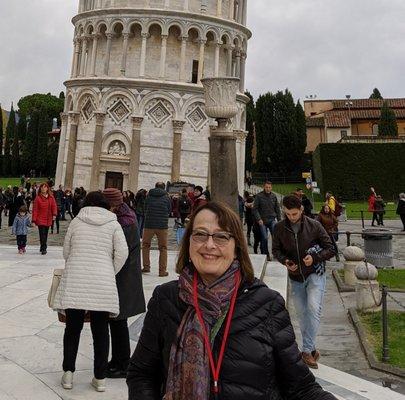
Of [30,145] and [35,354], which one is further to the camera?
[30,145]

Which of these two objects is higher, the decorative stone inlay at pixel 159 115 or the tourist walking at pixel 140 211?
the decorative stone inlay at pixel 159 115

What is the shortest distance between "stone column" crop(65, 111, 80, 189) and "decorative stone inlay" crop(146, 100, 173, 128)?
5.63 metres

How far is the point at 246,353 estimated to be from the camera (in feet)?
7.11

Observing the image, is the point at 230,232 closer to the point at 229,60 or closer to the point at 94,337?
the point at 94,337

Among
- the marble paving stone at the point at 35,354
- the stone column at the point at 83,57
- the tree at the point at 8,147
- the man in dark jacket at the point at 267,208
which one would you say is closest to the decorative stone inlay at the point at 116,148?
the stone column at the point at 83,57

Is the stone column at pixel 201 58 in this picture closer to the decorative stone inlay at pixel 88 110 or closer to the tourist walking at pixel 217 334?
the decorative stone inlay at pixel 88 110

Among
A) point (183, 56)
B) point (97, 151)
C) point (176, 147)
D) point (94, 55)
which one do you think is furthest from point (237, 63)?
point (97, 151)

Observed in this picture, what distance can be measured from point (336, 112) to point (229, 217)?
2574 inches

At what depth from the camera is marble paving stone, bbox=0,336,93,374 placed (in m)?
5.19

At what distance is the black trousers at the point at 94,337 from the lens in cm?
450

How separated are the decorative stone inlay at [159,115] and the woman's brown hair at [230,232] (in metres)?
33.5

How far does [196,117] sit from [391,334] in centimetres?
2984

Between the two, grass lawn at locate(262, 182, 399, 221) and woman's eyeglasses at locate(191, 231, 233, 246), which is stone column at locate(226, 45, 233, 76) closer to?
grass lawn at locate(262, 182, 399, 221)

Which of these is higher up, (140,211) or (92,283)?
(140,211)
